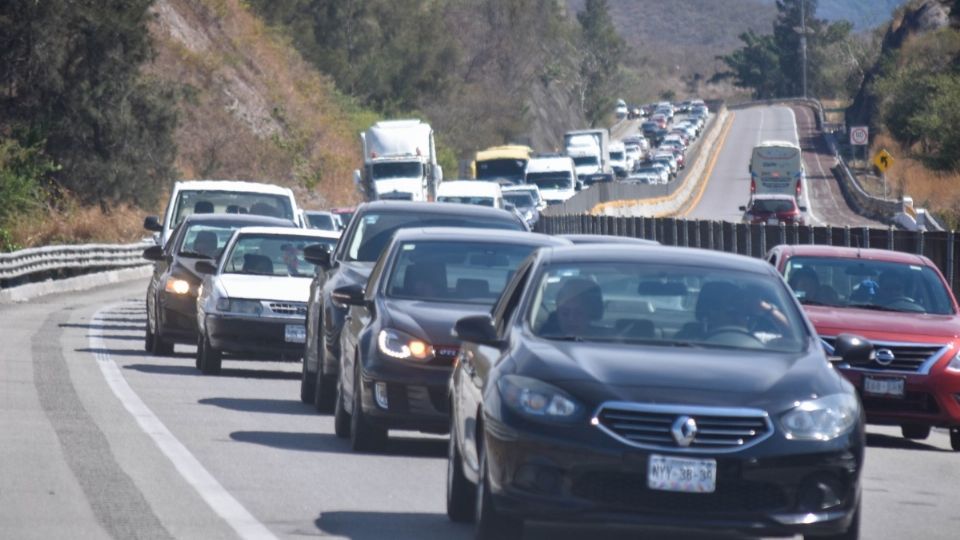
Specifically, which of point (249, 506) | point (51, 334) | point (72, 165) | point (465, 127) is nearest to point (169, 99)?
point (72, 165)

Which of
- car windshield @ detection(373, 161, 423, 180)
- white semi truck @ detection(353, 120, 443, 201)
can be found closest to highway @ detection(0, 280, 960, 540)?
white semi truck @ detection(353, 120, 443, 201)

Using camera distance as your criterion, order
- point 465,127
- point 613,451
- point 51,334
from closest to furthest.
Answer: point 613,451, point 51,334, point 465,127

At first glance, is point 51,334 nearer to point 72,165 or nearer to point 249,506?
point 249,506

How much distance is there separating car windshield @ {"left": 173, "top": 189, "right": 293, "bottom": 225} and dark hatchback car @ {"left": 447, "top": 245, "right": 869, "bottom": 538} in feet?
63.1

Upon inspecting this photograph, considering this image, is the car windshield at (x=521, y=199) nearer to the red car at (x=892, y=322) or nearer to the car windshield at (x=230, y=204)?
the car windshield at (x=230, y=204)

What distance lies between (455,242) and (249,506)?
4.01m

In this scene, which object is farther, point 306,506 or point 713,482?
point 306,506

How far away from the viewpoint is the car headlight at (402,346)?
1284cm

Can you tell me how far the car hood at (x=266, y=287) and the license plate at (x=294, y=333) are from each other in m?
0.30

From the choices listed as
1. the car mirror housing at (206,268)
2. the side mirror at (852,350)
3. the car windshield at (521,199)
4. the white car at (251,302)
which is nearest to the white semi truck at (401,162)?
the car windshield at (521,199)

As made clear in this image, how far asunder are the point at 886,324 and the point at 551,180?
2577 inches

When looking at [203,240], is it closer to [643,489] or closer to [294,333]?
[294,333]

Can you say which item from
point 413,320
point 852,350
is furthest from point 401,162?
point 852,350

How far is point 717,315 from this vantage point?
382 inches
